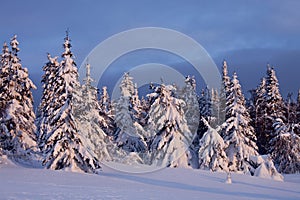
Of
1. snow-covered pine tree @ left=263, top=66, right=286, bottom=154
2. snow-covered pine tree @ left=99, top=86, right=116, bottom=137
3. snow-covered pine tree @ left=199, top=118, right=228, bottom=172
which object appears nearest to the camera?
snow-covered pine tree @ left=199, top=118, right=228, bottom=172

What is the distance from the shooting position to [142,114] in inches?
1996

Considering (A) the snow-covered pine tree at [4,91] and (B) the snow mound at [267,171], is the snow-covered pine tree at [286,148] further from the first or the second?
(A) the snow-covered pine tree at [4,91]

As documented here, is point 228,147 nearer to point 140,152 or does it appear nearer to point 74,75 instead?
point 140,152

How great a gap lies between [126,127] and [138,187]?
73.1 ft

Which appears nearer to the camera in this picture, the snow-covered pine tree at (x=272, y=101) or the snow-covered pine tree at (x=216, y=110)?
the snow-covered pine tree at (x=216, y=110)

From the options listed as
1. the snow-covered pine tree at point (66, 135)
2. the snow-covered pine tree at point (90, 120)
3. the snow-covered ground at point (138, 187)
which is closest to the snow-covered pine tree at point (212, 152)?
the snow-covered ground at point (138, 187)

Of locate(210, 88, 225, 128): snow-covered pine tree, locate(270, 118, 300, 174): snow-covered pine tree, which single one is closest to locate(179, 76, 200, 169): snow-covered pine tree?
locate(210, 88, 225, 128): snow-covered pine tree

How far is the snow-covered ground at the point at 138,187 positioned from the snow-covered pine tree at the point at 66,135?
2482 millimetres

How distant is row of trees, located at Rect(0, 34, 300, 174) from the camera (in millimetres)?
24688

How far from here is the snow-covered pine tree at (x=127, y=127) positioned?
39906 mm

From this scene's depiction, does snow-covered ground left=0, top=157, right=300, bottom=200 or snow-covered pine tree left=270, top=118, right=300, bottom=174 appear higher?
snow-covered pine tree left=270, top=118, right=300, bottom=174

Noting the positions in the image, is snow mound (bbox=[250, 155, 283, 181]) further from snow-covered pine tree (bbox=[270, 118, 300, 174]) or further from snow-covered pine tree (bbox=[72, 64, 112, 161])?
snow-covered pine tree (bbox=[72, 64, 112, 161])

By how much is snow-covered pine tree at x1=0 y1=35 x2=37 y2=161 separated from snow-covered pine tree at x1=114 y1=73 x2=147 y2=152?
12257mm

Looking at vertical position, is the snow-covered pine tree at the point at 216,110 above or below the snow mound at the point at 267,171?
above
